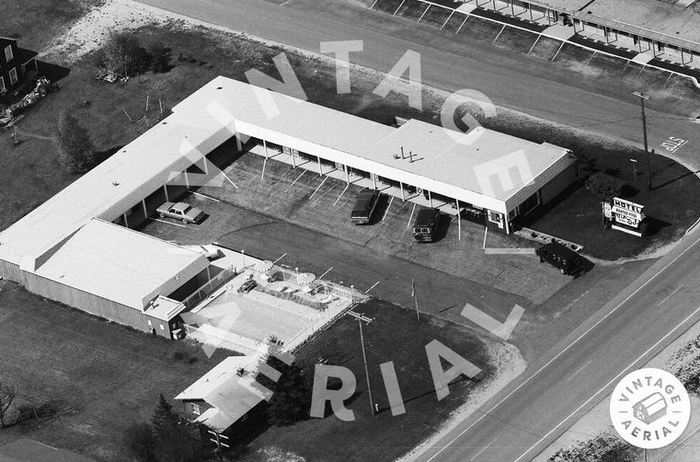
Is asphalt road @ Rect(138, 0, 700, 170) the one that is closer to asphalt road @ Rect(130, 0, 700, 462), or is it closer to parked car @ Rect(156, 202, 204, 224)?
asphalt road @ Rect(130, 0, 700, 462)

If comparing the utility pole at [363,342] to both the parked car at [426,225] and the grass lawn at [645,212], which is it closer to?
the parked car at [426,225]

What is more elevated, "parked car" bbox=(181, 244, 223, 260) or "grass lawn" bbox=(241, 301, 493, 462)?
"parked car" bbox=(181, 244, 223, 260)

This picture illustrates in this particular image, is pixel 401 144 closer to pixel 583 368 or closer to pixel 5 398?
pixel 583 368

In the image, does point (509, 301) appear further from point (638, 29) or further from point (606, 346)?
point (638, 29)

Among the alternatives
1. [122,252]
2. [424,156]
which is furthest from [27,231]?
[424,156]

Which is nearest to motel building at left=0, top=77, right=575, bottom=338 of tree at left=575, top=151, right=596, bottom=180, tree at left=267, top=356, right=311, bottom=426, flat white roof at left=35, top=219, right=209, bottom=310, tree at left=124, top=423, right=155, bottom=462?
flat white roof at left=35, top=219, right=209, bottom=310

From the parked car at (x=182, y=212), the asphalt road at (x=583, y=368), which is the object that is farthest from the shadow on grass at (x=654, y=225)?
the parked car at (x=182, y=212)

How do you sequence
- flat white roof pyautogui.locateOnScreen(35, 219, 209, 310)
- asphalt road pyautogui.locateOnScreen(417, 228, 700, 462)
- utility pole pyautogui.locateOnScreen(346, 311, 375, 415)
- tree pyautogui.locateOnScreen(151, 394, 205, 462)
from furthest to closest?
flat white roof pyautogui.locateOnScreen(35, 219, 209, 310), utility pole pyautogui.locateOnScreen(346, 311, 375, 415), asphalt road pyautogui.locateOnScreen(417, 228, 700, 462), tree pyautogui.locateOnScreen(151, 394, 205, 462)
